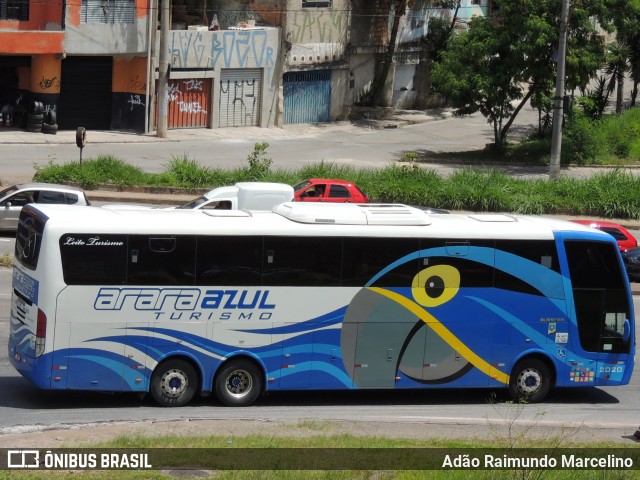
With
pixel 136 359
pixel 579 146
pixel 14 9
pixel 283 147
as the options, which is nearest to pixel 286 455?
pixel 136 359

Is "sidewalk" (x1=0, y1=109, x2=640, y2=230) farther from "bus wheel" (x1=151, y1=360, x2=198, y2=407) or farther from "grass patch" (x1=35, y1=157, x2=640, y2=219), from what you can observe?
"bus wheel" (x1=151, y1=360, x2=198, y2=407)

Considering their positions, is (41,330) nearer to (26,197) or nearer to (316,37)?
(26,197)

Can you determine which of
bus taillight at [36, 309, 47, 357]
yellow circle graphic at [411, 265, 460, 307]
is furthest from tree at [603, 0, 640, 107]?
bus taillight at [36, 309, 47, 357]

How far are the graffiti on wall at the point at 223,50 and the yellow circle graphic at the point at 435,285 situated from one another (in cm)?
3343

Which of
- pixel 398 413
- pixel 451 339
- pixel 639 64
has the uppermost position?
pixel 639 64

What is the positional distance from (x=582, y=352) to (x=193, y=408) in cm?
637

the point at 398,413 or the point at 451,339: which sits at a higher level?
the point at 451,339

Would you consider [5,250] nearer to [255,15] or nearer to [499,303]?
[499,303]

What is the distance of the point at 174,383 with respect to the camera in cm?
1573

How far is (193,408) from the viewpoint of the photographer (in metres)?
15.8

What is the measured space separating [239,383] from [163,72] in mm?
30224

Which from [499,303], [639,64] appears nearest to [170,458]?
[499,303]

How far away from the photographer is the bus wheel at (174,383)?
615 inches

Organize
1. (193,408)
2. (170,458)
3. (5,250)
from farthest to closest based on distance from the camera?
1. (5,250)
2. (193,408)
3. (170,458)
